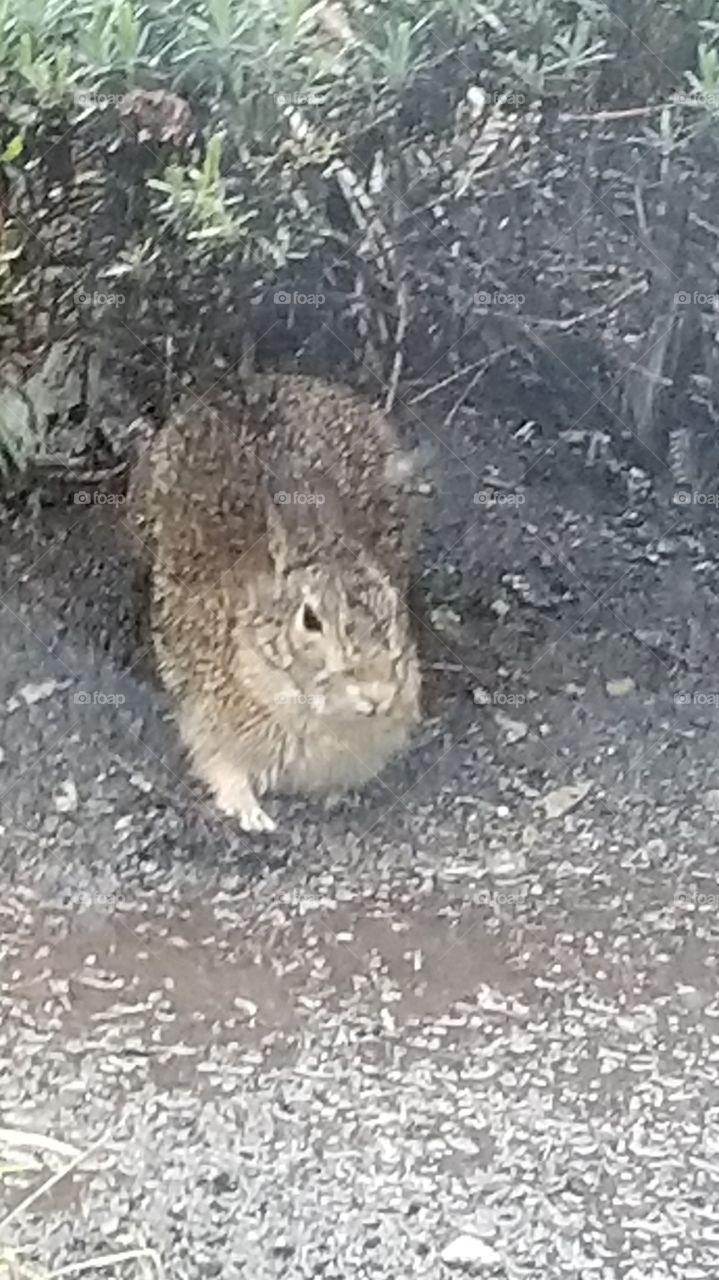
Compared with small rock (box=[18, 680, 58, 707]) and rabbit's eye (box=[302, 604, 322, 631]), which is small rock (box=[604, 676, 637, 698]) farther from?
small rock (box=[18, 680, 58, 707])

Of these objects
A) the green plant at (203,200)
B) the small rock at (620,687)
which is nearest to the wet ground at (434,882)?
the small rock at (620,687)

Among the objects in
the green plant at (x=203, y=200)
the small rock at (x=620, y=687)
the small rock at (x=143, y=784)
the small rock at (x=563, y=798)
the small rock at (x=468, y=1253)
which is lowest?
the small rock at (x=468, y=1253)

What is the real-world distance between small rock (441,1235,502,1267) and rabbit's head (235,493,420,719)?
1.03 feet

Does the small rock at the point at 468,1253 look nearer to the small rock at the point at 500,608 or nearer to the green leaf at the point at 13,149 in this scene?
the small rock at the point at 500,608

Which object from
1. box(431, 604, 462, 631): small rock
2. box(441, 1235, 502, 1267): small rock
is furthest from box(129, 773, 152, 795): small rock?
box(441, 1235, 502, 1267): small rock

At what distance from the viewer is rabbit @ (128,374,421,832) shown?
1.20m

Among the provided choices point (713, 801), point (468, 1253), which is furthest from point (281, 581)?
point (468, 1253)

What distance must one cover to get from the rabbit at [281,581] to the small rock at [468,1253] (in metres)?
0.28

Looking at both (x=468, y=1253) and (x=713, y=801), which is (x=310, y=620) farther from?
(x=468, y=1253)

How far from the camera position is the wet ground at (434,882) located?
3.87 feet

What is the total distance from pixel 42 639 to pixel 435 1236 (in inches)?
16.9

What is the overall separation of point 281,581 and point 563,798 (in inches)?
8.7

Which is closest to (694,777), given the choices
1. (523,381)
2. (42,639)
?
(523,381)

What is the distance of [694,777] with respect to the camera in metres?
1.23
